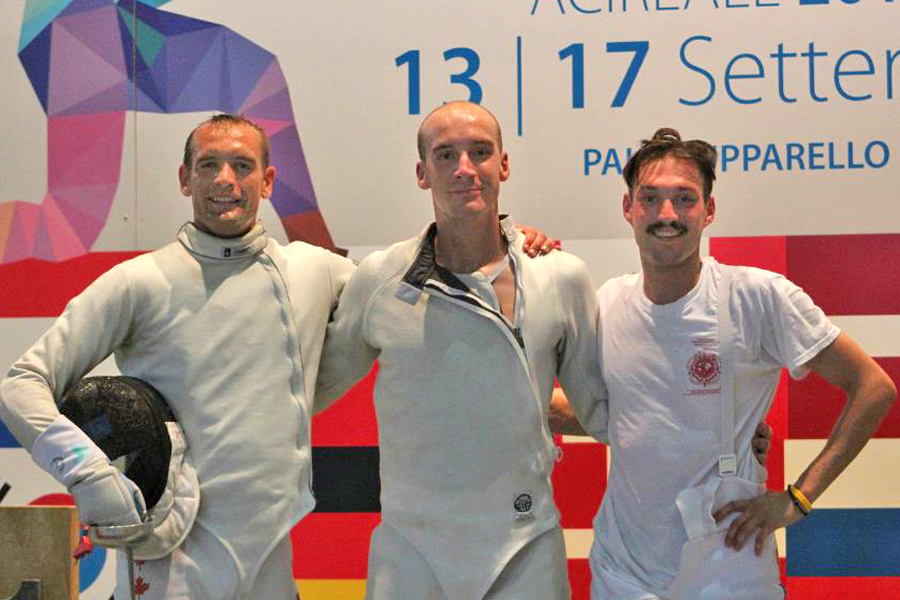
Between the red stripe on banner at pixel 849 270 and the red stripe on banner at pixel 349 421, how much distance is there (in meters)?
1.17

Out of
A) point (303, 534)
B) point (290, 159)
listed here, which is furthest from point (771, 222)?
point (303, 534)

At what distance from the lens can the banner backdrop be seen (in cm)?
272

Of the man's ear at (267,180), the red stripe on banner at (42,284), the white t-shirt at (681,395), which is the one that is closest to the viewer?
the white t-shirt at (681,395)

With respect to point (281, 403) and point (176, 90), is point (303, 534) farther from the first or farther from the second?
point (176, 90)

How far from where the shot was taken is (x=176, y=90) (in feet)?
9.46

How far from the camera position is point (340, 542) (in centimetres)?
287

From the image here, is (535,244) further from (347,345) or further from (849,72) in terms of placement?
(849,72)

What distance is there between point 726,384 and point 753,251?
2.17 ft

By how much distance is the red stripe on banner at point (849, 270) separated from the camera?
2.72 meters

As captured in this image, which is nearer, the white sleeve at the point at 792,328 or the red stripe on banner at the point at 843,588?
the white sleeve at the point at 792,328

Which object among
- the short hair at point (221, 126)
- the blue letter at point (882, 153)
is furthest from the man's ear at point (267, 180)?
the blue letter at point (882, 153)

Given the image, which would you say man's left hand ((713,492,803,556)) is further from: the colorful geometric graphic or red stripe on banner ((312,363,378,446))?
the colorful geometric graphic

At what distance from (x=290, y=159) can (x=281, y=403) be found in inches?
31.8

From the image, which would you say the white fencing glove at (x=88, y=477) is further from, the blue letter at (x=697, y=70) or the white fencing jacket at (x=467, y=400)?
the blue letter at (x=697, y=70)
